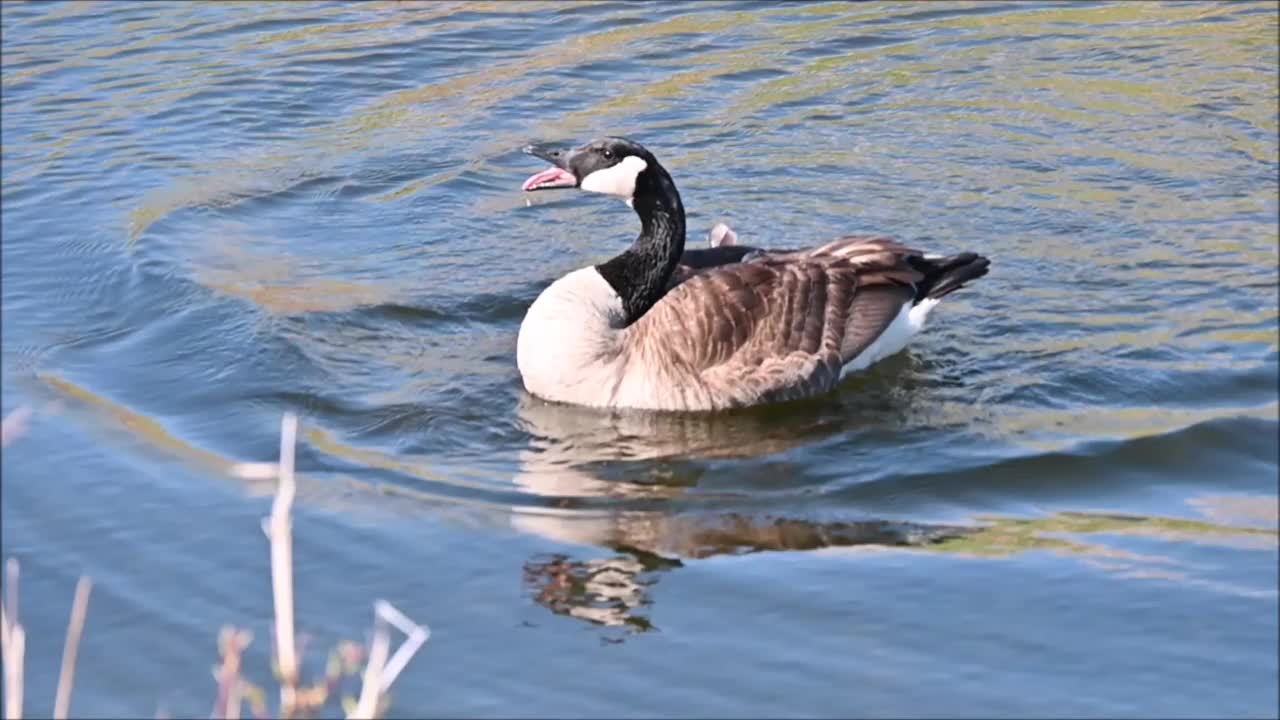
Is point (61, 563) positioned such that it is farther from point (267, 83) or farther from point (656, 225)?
point (267, 83)

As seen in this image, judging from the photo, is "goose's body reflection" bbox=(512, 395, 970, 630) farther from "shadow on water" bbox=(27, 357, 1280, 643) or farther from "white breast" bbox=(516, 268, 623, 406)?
"white breast" bbox=(516, 268, 623, 406)

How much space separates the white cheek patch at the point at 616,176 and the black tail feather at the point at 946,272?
1798mm

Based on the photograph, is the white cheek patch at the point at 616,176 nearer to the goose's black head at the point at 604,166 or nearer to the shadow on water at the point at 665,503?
the goose's black head at the point at 604,166

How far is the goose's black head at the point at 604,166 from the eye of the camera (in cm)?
1057

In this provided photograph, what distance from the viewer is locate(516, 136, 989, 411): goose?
1044 centimetres

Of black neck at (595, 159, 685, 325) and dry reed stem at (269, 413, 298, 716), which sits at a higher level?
dry reed stem at (269, 413, 298, 716)

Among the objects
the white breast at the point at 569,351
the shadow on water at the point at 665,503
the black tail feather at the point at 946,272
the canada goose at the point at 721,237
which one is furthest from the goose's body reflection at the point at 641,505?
the canada goose at the point at 721,237

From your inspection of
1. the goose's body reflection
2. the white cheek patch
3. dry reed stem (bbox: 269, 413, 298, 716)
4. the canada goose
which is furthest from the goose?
dry reed stem (bbox: 269, 413, 298, 716)

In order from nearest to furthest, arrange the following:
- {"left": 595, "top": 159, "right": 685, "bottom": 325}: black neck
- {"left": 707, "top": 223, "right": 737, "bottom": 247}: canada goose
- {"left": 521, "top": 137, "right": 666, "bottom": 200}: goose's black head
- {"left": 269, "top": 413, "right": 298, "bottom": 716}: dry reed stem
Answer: {"left": 269, "top": 413, "right": 298, "bottom": 716}: dry reed stem
{"left": 521, "top": 137, "right": 666, "bottom": 200}: goose's black head
{"left": 595, "top": 159, "right": 685, "bottom": 325}: black neck
{"left": 707, "top": 223, "right": 737, "bottom": 247}: canada goose

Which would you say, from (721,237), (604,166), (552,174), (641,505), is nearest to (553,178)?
(552,174)

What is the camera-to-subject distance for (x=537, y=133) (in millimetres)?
15289

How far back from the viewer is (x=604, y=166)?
1062 centimetres

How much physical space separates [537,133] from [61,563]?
7748 millimetres

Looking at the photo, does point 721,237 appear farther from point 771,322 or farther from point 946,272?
point 946,272
